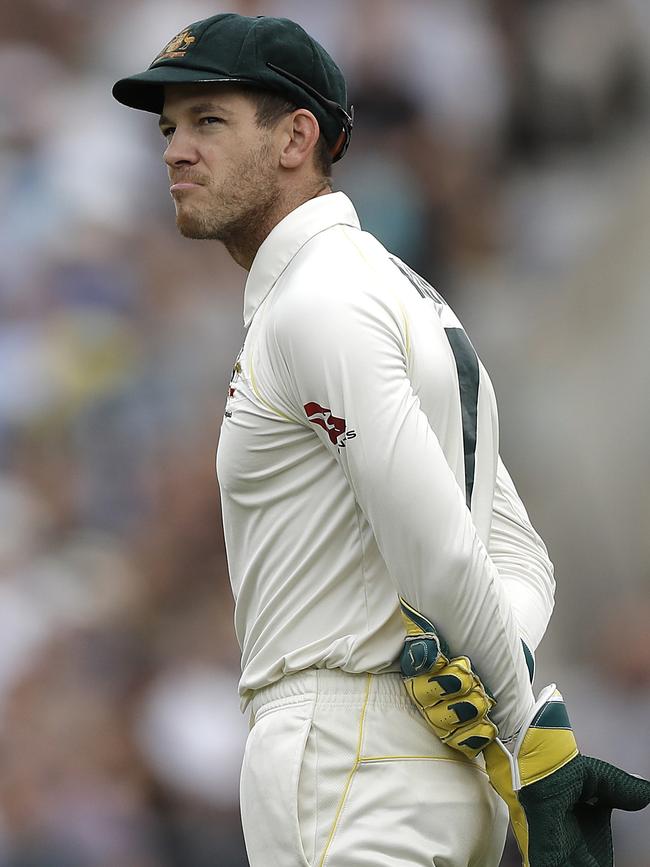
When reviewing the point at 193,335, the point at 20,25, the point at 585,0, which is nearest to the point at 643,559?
the point at 193,335

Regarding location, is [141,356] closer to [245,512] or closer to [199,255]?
[199,255]

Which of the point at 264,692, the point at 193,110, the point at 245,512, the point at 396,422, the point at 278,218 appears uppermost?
the point at 193,110

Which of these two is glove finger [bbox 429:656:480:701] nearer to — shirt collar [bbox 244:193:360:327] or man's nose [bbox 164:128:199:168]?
shirt collar [bbox 244:193:360:327]

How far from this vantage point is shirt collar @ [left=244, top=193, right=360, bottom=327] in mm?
1906

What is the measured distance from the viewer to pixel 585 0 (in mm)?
5191

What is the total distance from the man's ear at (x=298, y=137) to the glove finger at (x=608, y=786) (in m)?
0.92

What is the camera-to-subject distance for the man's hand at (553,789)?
1644 millimetres

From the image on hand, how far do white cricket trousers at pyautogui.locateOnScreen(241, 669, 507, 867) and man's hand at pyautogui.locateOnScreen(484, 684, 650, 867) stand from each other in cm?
7

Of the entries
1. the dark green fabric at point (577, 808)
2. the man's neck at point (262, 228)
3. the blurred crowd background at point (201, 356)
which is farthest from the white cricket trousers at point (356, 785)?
the blurred crowd background at point (201, 356)

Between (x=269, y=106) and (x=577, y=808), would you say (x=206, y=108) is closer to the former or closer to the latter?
(x=269, y=106)

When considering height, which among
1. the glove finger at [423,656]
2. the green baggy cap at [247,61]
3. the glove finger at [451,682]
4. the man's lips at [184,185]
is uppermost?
the green baggy cap at [247,61]

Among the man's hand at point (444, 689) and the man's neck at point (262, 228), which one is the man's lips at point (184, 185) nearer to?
the man's neck at point (262, 228)

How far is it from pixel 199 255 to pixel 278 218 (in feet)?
9.76

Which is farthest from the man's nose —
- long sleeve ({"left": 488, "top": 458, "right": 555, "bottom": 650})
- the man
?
long sleeve ({"left": 488, "top": 458, "right": 555, "bottom": 650})
